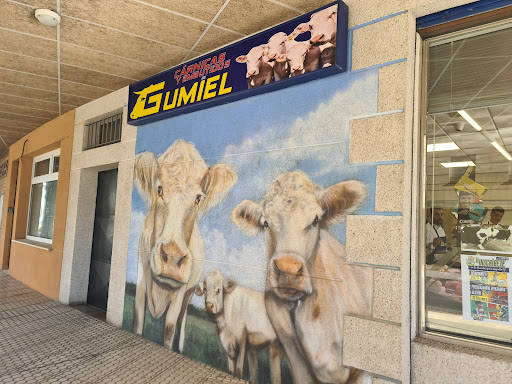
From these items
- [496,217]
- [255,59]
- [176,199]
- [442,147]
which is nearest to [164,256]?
[176,199]

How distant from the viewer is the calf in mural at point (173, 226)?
3.96 metres

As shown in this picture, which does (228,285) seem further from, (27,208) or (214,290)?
(27,208)

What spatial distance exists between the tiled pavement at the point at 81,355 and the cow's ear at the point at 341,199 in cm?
178

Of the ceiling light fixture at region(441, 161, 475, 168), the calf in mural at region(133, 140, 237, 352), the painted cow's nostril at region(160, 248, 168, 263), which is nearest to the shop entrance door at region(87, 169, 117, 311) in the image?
the calf in mural at region(133, 140, 237, 352)

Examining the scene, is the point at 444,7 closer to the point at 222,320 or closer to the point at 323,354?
the point at 323,354

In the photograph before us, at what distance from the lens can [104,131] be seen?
19.3 feet

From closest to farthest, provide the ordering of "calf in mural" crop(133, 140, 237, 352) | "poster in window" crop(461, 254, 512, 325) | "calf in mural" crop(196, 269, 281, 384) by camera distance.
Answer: "poster in window" crop(461, 254, 512, 325), "calf in mural" crop(196, 269, 281, 384), "calf in mural" crop(133, 140, 237, 352)

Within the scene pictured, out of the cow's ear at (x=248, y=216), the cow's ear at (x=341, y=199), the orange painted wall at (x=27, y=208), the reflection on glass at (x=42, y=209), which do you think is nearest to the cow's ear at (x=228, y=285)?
the cow's ear at (x=248, y=216)

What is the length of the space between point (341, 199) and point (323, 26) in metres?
1.42

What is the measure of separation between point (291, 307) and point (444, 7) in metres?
2.56

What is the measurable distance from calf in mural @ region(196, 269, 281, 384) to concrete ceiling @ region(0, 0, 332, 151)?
2.50 m

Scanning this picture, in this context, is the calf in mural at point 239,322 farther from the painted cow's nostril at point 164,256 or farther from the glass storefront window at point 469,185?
the glass storefront window at point 469,185

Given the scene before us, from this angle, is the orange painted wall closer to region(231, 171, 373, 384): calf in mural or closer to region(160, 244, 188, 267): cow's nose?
region(160, 244, 188, 267): cow's nose

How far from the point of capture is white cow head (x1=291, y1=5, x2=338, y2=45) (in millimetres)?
2941
